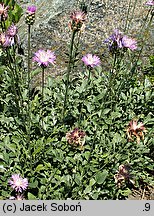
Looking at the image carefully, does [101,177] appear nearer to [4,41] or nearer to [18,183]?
[18,183]

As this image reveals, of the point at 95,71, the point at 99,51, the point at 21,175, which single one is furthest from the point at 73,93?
the point at 21,175

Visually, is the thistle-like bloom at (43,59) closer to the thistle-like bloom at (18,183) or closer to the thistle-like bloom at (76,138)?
the thistle-like bloom at (76,138)

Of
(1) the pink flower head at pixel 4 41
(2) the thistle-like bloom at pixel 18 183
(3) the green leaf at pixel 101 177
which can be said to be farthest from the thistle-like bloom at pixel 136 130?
(1) the pink flower head at pixel 4 41

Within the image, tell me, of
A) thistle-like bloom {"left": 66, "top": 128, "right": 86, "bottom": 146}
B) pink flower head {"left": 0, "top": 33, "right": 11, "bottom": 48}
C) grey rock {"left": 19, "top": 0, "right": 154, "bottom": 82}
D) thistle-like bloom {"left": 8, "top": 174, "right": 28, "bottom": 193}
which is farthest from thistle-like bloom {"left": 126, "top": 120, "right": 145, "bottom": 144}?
grey rock {"left": 19, "top": 0, "right": 154, "bottom": 82}

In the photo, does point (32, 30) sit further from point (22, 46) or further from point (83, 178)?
point (83, 178)

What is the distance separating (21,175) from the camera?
3.63 m

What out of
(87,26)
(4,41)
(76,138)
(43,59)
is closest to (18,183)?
(76,138)

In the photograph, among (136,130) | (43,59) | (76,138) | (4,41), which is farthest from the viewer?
(43,59)

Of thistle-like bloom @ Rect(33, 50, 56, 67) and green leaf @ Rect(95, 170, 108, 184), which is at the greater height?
thistle-like bloom @ Rect(33, 50, 56, 67)

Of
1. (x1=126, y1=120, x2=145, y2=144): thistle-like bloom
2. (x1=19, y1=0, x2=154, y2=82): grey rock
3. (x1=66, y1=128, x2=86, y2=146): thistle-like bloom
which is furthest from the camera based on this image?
(x1=19, y1=0, x2=154, y2=82): grey rock

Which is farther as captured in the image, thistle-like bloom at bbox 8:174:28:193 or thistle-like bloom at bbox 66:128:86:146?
thistle-like bloom at bbox 8:174:28:193

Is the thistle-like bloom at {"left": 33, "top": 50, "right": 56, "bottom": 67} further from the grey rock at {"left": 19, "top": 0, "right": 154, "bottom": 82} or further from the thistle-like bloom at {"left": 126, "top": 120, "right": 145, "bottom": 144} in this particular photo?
the grey rock at {"left": 19, "top": 0, "right": 154, "bottom": 82}
